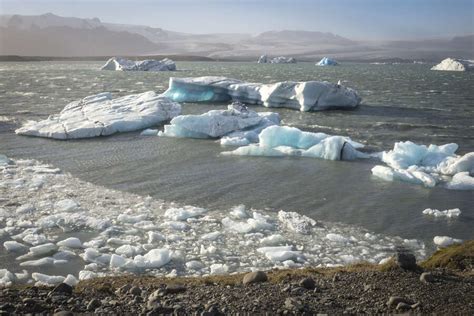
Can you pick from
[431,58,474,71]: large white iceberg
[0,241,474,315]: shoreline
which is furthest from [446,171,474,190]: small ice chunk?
[431,58,474,71]: large white iceberg

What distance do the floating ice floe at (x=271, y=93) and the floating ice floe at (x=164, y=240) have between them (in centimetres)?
1692

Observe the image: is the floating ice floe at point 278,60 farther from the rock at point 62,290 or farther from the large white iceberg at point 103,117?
the rock at point 62,290

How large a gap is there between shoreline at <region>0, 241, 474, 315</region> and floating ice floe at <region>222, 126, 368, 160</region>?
8.63 meters

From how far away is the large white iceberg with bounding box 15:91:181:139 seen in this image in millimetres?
17734

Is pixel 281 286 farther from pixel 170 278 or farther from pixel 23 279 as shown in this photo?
pixel 23 279

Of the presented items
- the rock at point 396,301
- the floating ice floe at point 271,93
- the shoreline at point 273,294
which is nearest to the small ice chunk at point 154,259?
the shoreline at point 273,294

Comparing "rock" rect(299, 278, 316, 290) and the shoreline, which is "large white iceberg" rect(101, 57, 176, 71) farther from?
"rock" rect(299, 278, 316, 290)

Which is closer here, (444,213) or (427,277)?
(427,277)

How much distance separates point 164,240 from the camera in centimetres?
817

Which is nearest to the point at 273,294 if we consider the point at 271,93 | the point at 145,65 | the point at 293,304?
the point at 293,304

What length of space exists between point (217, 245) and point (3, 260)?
3.38 meters

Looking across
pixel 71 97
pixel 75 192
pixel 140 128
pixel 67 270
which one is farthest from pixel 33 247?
pixel 71 97

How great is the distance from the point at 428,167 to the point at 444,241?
19.0 ft

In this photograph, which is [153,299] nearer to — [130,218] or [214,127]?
[130,218]
